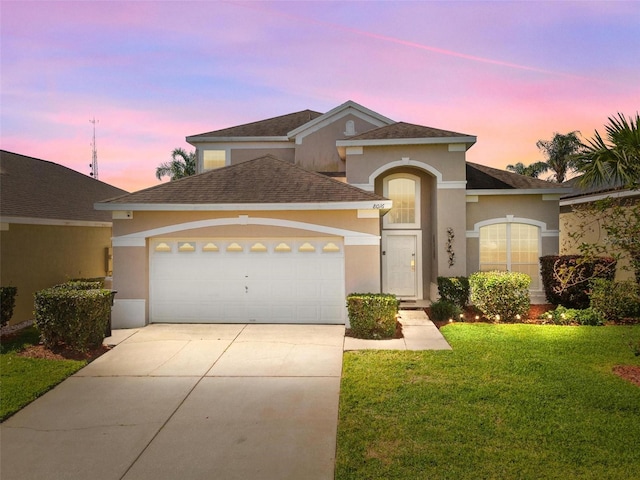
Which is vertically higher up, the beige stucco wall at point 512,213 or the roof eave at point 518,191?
the roof eave at point 518,191

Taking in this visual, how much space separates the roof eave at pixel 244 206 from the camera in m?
10.4

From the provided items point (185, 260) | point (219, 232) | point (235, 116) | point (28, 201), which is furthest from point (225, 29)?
point (235, 116)

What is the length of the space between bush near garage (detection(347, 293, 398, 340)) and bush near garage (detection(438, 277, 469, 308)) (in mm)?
3586

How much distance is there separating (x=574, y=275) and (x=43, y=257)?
16454 millimetres

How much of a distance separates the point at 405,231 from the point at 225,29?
27.5 feet

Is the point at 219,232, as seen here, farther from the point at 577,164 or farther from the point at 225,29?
the point at 577,164

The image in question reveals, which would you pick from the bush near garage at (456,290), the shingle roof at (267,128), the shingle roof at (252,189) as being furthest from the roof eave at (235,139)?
the bush near garage at (456,290)

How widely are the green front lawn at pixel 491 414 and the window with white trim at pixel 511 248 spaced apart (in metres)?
5.50

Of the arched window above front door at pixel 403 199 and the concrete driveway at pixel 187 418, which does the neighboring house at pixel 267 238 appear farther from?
the concrete driveway at pixel 187 418

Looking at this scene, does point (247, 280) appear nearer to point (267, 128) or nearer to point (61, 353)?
point (61, 353)

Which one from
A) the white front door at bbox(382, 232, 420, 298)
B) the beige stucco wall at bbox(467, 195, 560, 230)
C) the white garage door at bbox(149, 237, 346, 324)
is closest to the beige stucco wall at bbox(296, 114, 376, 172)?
the white front door at bbox(382, 232, 420, 298)

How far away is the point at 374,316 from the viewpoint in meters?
9.49

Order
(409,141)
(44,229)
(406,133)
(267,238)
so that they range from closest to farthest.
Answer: (267,238)
(44,229)
(409,141)
(406,133)

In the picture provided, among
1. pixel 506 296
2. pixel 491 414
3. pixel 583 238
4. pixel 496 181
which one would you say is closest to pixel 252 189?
pixel 506 296
